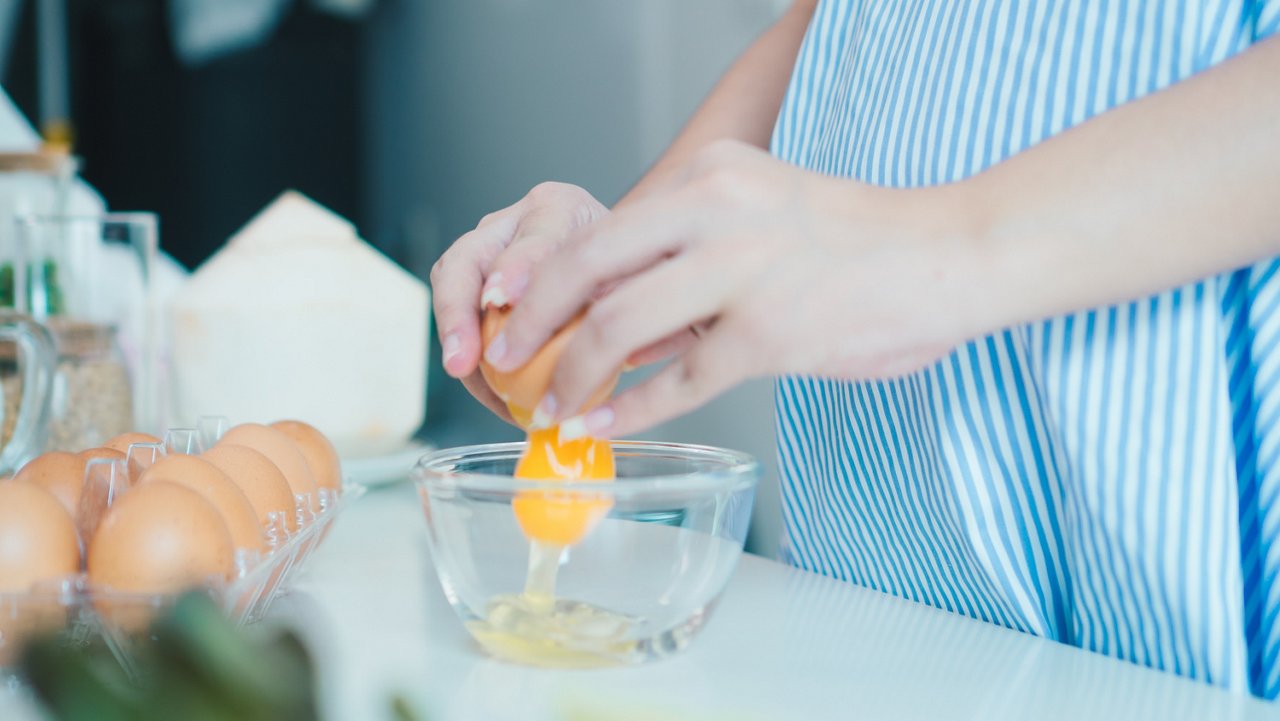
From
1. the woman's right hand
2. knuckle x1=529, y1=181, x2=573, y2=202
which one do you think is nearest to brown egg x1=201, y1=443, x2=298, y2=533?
the woman's right hand

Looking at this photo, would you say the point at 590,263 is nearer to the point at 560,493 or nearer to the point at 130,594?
the point at 560,493

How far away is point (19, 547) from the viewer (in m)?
0.45

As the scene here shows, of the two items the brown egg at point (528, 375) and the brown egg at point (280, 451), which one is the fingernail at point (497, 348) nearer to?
the brown egg at point (528, 375)

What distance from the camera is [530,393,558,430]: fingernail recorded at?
469 millimetres

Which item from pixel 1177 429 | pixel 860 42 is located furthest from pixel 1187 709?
pixel 860 42

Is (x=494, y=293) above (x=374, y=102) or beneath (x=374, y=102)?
above

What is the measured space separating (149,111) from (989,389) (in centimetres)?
414

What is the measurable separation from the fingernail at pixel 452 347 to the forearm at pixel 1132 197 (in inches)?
9.9

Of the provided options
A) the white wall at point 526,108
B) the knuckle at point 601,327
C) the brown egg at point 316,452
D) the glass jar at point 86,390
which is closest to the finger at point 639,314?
the knuckle at point 601,327


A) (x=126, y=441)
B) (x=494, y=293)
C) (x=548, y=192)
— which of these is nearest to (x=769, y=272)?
(x=494, y=293)

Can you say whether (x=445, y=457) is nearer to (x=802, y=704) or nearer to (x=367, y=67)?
(x=802, y=704)

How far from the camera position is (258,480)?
1.88 ft

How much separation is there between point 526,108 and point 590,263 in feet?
6.43

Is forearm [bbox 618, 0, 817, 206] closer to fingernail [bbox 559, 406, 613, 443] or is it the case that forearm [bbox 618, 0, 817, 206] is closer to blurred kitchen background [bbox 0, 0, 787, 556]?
fingernail [bbox 559, 406, 613, 443]
